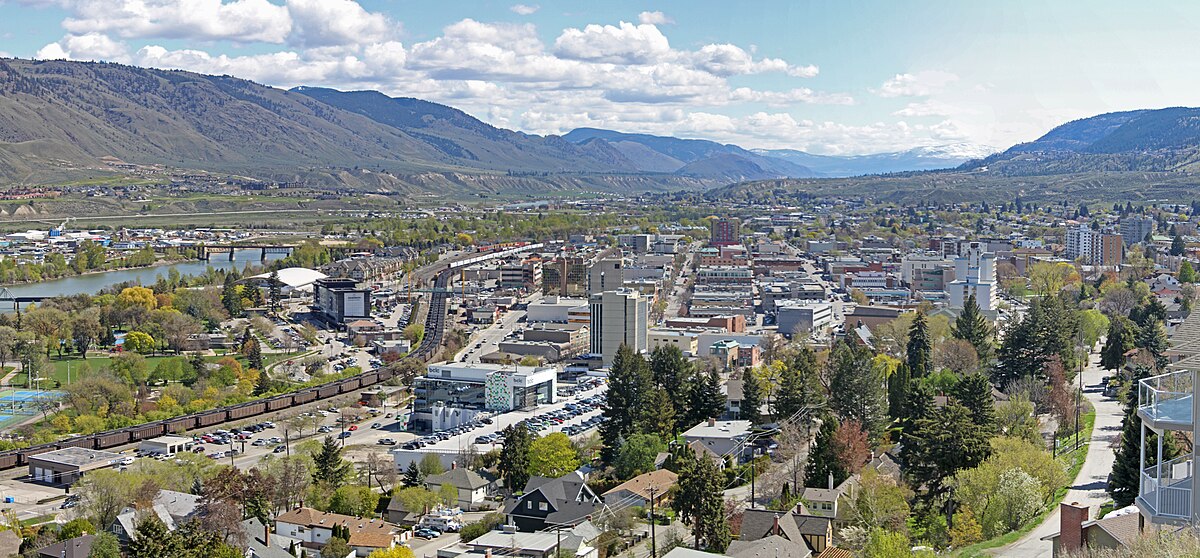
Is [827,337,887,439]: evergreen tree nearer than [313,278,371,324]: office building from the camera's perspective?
Yes

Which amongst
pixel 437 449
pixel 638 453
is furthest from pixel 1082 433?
pixel 437 449

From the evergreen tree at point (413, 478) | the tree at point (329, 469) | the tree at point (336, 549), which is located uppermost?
the tree at point (329, 469)

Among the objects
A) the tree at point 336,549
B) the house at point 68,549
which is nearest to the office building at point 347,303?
the tree at point 336,549

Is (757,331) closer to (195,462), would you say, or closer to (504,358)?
(504,358)

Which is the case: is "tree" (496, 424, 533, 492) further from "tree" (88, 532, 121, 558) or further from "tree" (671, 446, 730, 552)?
"tree" (88, 532, 121, 558)

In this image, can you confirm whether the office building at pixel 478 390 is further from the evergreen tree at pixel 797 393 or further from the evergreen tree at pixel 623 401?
the evergreen tree at pixel 797 393

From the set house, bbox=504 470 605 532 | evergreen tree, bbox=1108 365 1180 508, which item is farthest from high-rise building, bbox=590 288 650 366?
evergreen tree, bbox=1108 365 1180 508

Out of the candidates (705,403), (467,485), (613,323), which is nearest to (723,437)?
(705,403)
